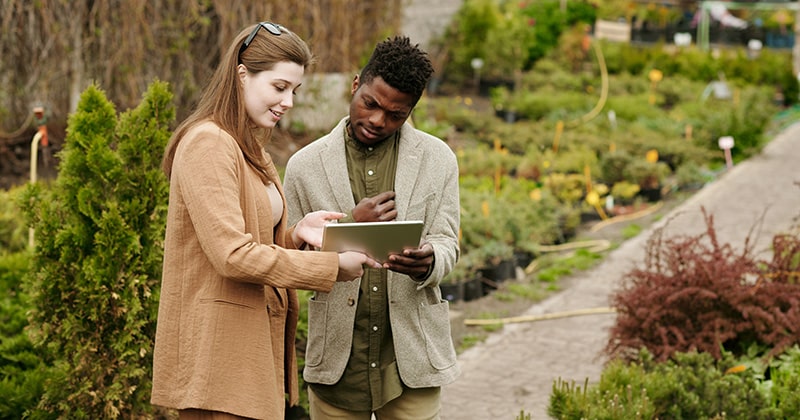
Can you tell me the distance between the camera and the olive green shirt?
2859 mm

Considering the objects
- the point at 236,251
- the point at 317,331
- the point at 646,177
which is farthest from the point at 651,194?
the point at 236,251

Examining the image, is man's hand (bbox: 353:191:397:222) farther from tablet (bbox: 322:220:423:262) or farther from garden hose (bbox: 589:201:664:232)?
garden hose (bbox: 589:201:664:232)

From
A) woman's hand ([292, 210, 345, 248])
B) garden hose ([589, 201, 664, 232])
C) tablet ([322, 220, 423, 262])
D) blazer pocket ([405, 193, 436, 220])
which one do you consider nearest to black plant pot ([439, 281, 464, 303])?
garden hose ([589, 201, 664, 232])

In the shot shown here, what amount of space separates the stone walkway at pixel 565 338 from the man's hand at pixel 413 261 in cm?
229

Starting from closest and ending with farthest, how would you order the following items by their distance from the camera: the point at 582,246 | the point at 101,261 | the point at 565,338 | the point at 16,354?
the point at 101,261 → the point at 16,354 → the point at 565,338 → the point at 582,246

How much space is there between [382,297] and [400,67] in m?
0.70

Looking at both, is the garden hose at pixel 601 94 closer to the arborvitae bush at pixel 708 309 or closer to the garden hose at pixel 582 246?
the garden hose at pixel 582 246

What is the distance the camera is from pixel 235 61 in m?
2.46

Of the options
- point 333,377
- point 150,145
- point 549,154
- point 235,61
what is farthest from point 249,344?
point 549,154

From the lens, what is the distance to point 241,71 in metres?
2.47

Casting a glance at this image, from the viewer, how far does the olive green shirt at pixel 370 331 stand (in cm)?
286

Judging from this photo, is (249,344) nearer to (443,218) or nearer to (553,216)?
(443,218)

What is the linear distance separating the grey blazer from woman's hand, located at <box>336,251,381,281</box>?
0.99ft

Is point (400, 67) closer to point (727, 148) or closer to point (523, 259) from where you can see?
point (523, 259)
